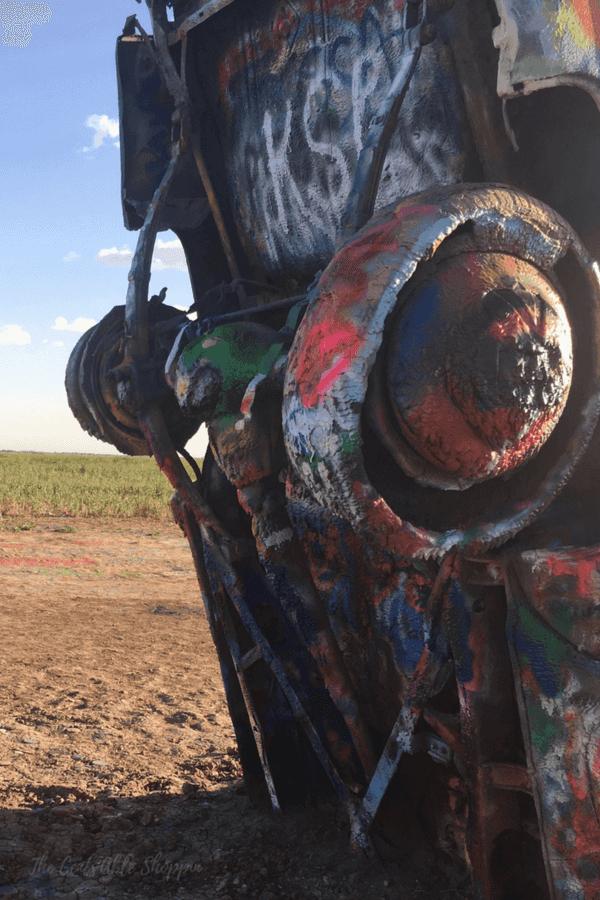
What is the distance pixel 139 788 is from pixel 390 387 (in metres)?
2.99

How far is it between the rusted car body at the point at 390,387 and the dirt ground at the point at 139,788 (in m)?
0.19

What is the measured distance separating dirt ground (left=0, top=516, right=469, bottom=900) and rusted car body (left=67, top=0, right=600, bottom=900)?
19 cm

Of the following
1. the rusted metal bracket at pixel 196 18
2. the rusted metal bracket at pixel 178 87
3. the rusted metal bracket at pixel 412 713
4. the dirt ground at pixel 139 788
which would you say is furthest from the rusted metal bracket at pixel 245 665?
the rusted metal bracket at pixel 196 18

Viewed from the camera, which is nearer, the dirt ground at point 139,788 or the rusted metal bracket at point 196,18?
the rusted metal bracket at point 196,18

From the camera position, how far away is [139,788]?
11.5 feet

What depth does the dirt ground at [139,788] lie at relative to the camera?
2.56 meters

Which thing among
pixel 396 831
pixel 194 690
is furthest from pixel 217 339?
pixel 194 690

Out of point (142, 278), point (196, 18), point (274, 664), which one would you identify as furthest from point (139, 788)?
point (196, 18)

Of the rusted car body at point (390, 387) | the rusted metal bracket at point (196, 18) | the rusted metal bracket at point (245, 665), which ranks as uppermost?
the rusted metal bracket at point (196, 18)

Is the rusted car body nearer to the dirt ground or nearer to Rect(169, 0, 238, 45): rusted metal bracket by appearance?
Rect(169, 0, 238, 45): rusted metal bracket

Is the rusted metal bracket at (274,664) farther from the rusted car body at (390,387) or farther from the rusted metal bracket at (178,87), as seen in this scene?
the rusted metal bracket at (178,87)

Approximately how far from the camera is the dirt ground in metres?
2.56

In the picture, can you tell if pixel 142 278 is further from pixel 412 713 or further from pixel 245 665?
pixel 412 713

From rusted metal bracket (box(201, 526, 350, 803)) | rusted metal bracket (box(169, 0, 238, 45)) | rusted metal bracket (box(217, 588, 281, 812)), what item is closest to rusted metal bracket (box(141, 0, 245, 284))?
rusted metal bracket (box(169, 0, 238, 45))
